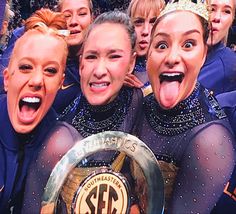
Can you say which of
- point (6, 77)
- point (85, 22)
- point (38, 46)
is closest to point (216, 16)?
point (85, 22)

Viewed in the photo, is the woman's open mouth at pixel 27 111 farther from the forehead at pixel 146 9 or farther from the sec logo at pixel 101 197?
the forehead at pixel 146 9

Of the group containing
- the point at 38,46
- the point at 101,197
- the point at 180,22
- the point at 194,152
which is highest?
the point at 180,22

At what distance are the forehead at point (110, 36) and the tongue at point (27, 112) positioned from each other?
0.25 meters

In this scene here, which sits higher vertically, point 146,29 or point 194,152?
point 146,29

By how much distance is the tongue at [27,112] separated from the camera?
1.38 meters

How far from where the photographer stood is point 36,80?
1341mm

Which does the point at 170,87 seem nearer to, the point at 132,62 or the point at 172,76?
the point at 172,76

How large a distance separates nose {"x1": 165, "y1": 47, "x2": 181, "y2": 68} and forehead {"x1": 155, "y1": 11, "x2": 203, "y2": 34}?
49mm

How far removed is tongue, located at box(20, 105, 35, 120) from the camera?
1.38 meters

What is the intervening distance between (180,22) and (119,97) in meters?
0.26

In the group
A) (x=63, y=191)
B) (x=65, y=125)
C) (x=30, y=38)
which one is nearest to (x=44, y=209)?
(x=63, y=191)

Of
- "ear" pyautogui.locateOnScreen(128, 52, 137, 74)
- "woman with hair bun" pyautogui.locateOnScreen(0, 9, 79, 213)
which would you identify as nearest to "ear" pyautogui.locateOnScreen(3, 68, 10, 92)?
"woman with hair bun" pyautogui.locateOnScreen(0, 9, 79, 213)

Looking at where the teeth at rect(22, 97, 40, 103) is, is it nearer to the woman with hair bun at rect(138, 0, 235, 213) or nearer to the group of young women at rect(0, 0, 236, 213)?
the group of young women at rect(0, 0, 236, 213)

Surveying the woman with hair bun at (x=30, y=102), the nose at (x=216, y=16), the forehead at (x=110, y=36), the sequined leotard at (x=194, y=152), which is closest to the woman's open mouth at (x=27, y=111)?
the woman with hair bun at (x=30, y=102)
